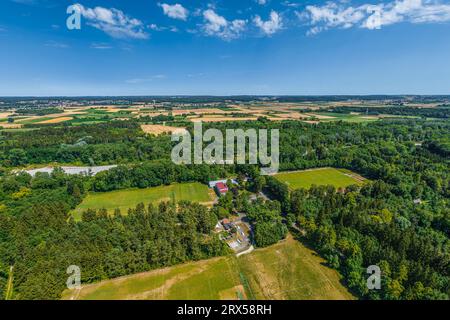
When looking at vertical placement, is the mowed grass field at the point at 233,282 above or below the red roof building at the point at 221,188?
below

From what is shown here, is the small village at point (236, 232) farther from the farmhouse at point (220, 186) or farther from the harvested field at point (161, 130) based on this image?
the harvested field at point (161, 130)

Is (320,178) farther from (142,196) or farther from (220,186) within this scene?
(142,196)

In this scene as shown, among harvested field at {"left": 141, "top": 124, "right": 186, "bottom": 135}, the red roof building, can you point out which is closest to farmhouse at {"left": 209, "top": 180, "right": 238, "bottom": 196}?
the red roof building

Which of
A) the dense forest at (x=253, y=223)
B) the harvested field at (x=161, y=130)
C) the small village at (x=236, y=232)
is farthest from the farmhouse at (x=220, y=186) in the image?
the harvested field at (x=161, y=130)

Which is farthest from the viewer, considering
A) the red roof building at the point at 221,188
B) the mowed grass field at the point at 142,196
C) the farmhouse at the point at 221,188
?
the red roof building at the point at 221,188

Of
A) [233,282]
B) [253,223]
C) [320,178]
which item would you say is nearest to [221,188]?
[253,223]

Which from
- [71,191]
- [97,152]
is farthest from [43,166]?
[71,191]
